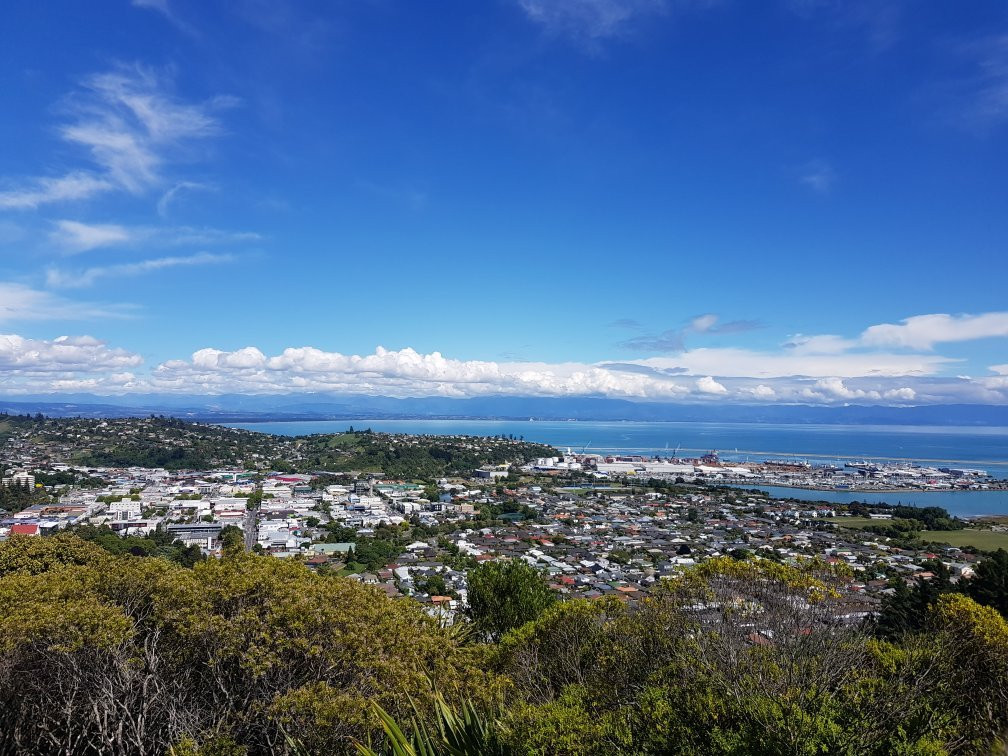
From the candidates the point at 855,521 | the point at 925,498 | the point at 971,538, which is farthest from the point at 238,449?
the point at 925,498

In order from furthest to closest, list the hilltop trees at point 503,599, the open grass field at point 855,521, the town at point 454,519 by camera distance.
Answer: the open grass field at point 855,521 < the town at point 454,519 < the hilltop trees at point 503,599

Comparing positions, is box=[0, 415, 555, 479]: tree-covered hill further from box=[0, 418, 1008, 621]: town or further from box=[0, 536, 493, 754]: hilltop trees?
box=[0, 536, 493, 754]: hilltop trees

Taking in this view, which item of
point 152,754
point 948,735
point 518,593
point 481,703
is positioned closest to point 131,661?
point 152,754

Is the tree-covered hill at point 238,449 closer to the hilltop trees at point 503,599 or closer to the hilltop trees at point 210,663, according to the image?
the hilltop trees at point 503,599

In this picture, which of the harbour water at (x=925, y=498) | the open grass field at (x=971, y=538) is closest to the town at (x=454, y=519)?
the open grass field at (x=971, y=538)

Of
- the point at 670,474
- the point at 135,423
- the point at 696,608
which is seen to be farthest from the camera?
the point at 135,423

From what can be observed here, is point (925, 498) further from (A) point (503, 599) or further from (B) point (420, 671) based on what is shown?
(B) point (420, 671)

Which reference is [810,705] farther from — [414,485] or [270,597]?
[414,485]

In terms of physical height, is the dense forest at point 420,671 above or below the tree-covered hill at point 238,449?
above
